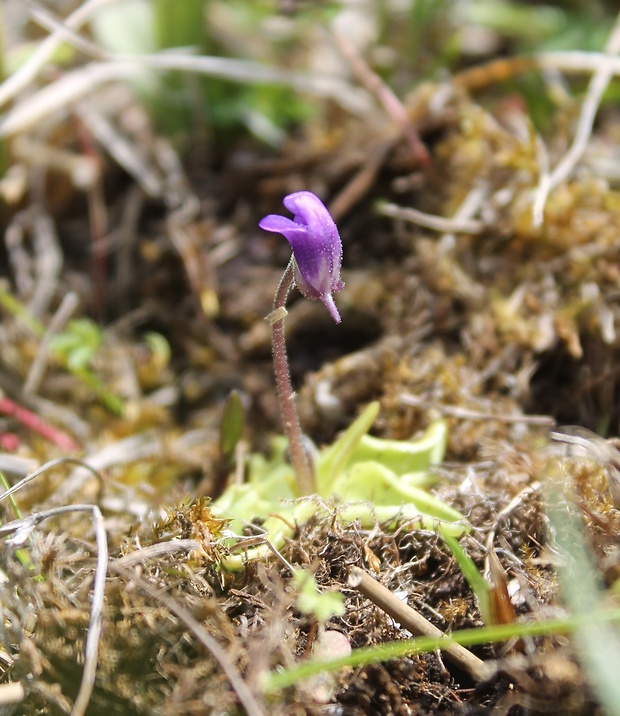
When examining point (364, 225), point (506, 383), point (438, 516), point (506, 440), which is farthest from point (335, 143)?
point (438, 516)

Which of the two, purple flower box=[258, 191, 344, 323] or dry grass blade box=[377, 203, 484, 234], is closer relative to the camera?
purple flower box=[258, 191, 344, 323]

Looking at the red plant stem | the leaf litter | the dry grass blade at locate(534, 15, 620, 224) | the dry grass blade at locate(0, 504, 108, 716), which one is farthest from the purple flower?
the red plant stem

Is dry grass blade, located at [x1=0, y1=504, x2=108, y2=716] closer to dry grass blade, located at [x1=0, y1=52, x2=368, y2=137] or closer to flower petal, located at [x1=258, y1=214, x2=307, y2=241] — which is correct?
flower petal, located at [x1=258, y1=214, x2=307, y2=241]

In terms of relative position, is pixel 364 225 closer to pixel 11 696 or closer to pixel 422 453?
pixel 422 453

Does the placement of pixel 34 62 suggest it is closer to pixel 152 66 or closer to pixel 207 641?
pixel 152 66

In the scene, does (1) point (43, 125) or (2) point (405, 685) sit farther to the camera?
(1) point (43, 125)
